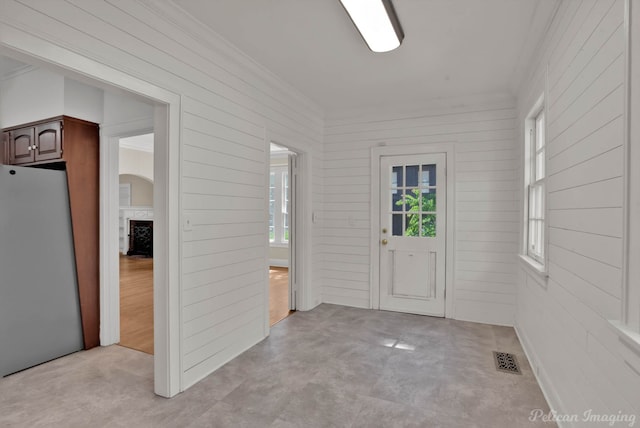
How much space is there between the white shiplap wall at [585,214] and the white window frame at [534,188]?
21.6 inches

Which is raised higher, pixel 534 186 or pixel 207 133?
pixel 207 133

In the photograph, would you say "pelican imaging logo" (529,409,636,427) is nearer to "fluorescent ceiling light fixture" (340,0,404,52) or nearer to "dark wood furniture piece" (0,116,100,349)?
"fluorescent ceiling light fixture" (340,0,404,52)

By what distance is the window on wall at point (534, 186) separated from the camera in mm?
2896

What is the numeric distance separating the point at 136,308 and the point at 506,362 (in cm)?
423

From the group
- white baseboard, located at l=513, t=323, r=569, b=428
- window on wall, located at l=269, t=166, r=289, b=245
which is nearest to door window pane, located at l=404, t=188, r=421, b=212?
white baseboard, located at l=513, t=323, r=569, b=428

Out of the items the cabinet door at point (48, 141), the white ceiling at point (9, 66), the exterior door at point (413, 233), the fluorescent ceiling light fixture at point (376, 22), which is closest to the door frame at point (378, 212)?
the exterior door at point (413, 233)

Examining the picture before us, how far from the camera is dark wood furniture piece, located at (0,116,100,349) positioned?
120 inches

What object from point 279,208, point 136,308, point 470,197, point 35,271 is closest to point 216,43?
point 35,271

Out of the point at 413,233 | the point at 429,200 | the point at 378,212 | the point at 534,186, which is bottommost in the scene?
the point at 413,233

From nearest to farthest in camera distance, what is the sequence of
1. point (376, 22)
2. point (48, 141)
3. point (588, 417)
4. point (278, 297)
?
point (588, 417) → point (376, 22) → point (48, 141) → point (278, 297)

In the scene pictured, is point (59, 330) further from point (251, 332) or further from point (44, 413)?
point (251, 332)

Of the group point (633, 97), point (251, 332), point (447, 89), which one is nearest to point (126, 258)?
point (251, 332)

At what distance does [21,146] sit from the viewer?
3.28 metres

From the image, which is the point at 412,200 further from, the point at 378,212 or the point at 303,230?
the point at 303,230
